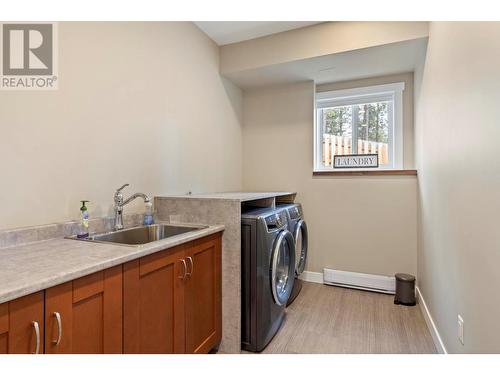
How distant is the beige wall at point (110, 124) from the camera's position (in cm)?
133

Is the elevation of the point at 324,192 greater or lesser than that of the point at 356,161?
lesser

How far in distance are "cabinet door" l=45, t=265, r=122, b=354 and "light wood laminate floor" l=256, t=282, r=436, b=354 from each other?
1.16m

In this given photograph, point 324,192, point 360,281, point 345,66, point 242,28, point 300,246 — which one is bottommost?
point 360,281

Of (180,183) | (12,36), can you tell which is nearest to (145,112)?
(180,183)

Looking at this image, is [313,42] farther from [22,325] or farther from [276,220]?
[22,325]

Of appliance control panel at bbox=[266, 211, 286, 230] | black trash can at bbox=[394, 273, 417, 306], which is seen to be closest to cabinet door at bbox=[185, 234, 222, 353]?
appliance control panel at bbox=[266, 211, 286, 230]

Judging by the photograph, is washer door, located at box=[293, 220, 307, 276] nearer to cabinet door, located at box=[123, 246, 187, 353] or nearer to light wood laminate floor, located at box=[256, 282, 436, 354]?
light wood laminate floor, located at box=[256, 282, 436, 354]

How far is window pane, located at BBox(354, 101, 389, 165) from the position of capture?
3.05 m

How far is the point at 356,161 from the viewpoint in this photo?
3031 mm

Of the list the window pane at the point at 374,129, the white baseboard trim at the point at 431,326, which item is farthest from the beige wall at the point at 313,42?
the white baseboard trim at the point at 431,326

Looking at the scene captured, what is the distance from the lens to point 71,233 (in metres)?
1.48

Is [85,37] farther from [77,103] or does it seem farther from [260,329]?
[260,329]

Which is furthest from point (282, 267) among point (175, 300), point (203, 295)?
point (175, 300)

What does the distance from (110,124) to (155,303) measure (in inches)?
46.2
